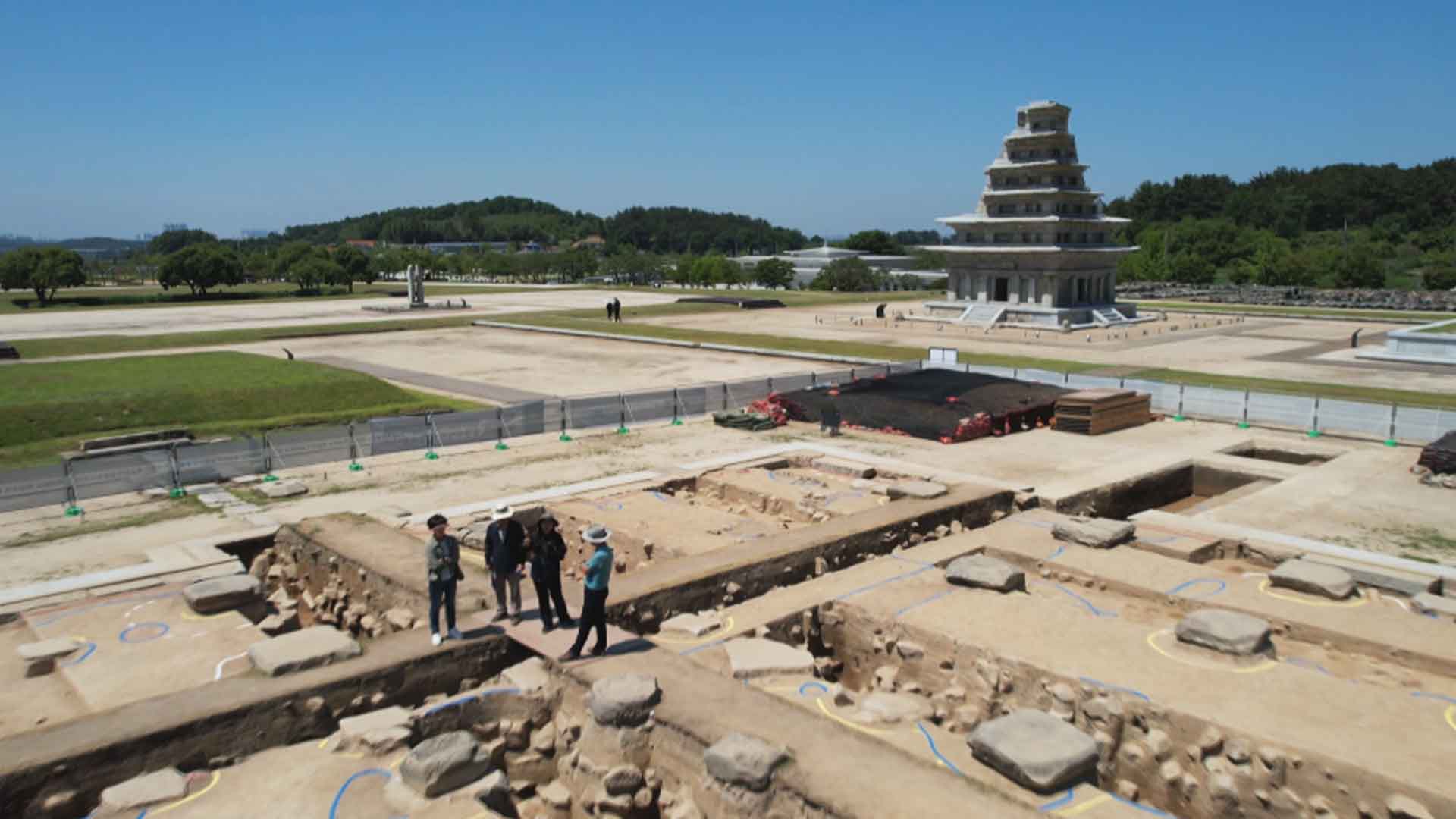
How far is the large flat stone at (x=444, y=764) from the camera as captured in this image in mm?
9742

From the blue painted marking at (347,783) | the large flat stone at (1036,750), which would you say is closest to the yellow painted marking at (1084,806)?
the large flat stone at (1036,750)

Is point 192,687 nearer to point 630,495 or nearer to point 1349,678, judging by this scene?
point 630,495

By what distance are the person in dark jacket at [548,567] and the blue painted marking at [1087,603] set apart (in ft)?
25.7

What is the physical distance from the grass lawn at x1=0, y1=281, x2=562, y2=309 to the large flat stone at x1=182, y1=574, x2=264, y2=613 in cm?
8837

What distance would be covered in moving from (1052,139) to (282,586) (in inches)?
2510

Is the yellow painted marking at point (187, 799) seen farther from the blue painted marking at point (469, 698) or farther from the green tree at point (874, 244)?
the green tree at point (874, 244)

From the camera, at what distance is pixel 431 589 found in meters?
12.6

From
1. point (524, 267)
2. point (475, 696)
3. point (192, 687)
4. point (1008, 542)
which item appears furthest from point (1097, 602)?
point (524, 267)

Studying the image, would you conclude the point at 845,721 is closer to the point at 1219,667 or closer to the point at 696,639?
the point at 696,639

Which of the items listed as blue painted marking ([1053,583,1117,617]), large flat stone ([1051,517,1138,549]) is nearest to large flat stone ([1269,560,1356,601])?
large flat stone ([1051,517,1138,549])

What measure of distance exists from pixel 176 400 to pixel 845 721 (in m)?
30.3

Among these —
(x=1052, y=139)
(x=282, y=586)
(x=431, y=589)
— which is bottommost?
(x=282, y=586)

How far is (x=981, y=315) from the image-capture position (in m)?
70.6

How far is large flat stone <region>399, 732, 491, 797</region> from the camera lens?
32.0 ft
